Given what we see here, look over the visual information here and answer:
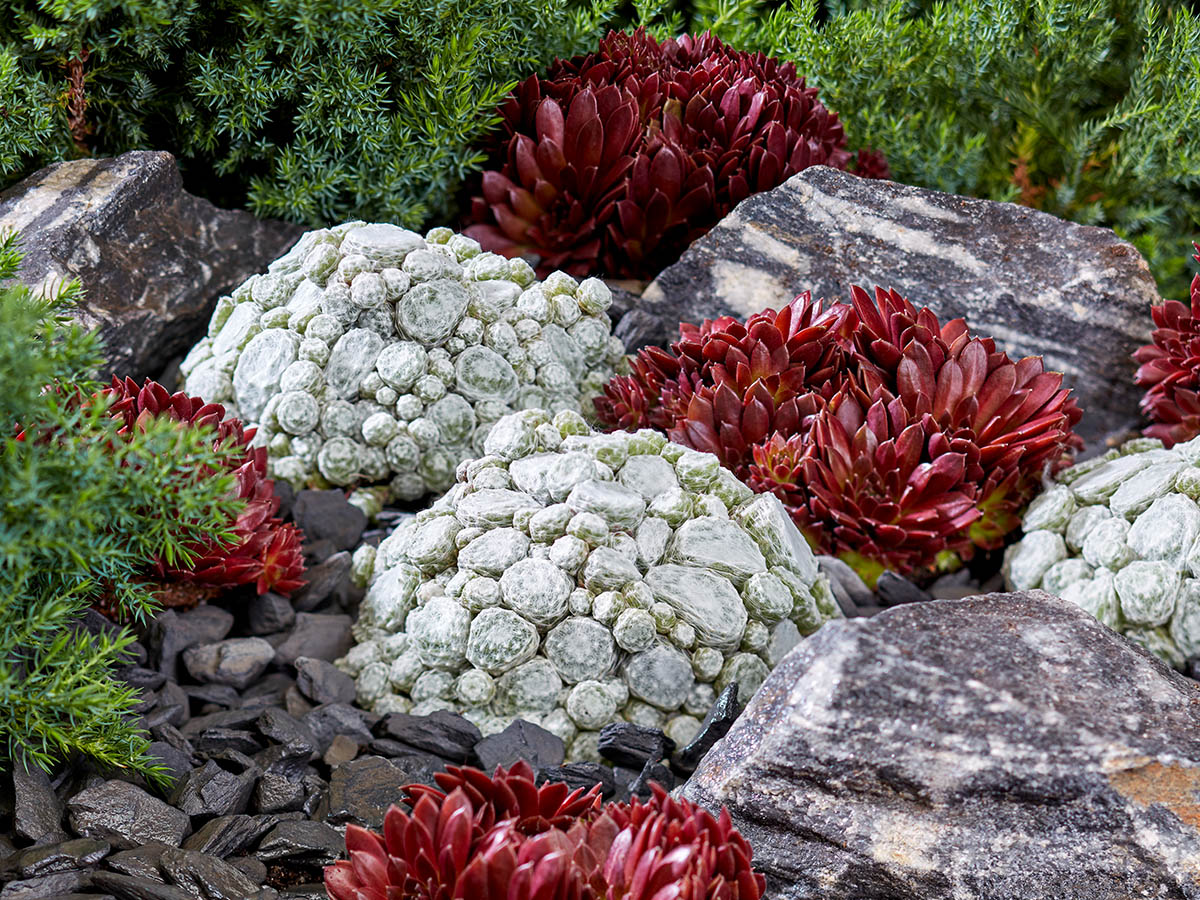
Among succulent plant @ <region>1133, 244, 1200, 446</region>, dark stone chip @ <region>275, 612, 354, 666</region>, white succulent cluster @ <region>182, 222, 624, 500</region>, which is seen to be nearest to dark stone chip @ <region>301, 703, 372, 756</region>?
dark stone chip @ <region>275, 612, 354, 666</region>

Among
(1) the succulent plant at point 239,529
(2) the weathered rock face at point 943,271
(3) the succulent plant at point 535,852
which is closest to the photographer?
(3) the succulent plant at point 535,852

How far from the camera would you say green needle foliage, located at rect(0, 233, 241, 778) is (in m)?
1.79

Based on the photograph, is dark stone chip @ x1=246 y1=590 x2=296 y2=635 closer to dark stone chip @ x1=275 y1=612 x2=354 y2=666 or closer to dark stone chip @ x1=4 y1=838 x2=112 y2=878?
dark stone chip @ x1=275 y1=612 x2=354 y2=666

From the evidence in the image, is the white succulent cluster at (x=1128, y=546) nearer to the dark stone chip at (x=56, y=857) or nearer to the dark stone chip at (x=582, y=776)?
the dark stone chip at (x=582, y=776)

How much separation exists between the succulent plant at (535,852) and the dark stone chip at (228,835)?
0.38m

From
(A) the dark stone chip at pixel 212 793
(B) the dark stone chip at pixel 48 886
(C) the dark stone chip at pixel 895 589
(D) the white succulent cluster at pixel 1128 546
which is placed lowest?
(C) the dark stone chip at pixel 895 589

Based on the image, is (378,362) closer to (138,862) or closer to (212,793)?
(212,793)

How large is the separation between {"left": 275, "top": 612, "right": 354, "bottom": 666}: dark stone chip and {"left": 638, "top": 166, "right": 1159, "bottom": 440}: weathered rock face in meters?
1.38

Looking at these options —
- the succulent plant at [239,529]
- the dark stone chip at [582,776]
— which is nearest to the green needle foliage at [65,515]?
the succulent plant at [239,529]

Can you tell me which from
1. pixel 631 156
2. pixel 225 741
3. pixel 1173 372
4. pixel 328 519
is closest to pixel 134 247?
pixel 328 519

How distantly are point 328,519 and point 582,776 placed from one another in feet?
3.81

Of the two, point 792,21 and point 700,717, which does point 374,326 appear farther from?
point 792,21

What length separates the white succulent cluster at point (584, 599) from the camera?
2521mm

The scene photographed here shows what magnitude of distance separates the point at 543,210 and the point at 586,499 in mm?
1603
